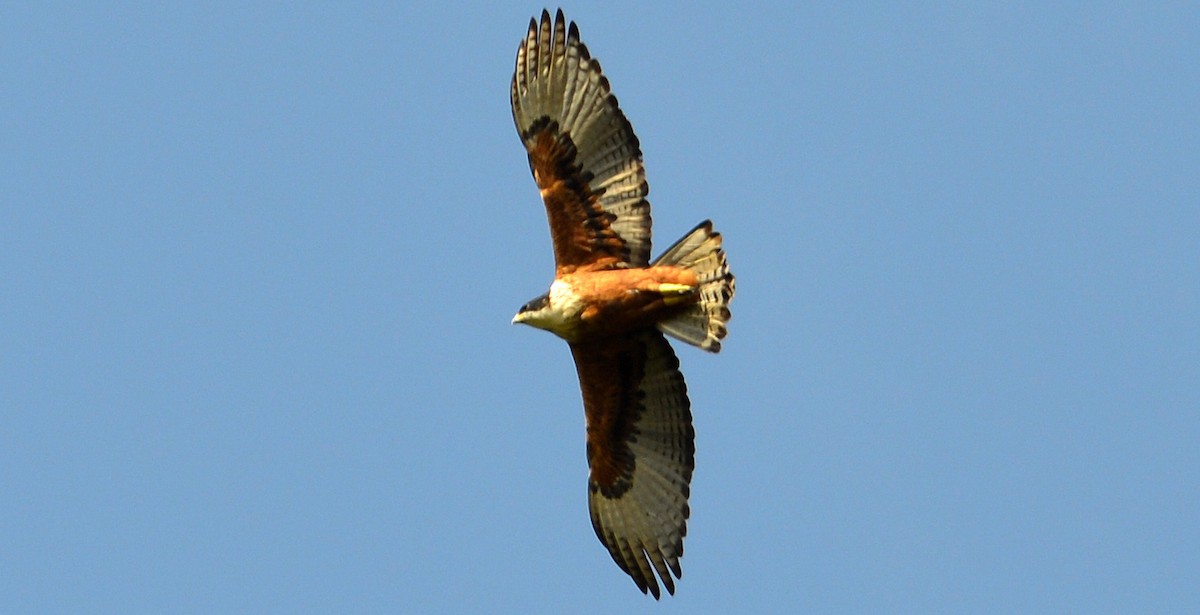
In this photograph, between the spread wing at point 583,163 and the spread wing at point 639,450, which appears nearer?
the spread wing at point 583,163

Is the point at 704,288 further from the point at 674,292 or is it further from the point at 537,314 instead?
the point at 537,314

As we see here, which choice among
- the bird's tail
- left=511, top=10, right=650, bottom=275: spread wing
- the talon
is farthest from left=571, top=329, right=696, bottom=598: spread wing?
left=511, top=10, right=650, bottom=275: spread wing

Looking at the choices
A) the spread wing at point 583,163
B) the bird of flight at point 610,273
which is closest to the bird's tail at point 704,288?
the bird of flight at point 610,273

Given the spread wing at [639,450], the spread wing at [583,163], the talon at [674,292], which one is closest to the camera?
the talon at [674,292]

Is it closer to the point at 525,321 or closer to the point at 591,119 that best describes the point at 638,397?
the point at 525,321

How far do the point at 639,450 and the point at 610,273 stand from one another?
1.78 metres

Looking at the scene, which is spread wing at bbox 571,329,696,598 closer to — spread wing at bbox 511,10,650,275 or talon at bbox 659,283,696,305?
talon at bbox 659,283,696,305

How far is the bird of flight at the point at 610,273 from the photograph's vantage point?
1330 cm

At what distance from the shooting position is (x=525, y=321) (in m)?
13.3

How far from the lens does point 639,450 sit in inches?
559

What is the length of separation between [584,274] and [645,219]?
2.38 ft

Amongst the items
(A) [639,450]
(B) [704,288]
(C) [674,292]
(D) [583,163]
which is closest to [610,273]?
(C) [674,292]

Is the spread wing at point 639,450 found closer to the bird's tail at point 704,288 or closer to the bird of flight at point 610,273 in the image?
the bird of flight at point 610,273

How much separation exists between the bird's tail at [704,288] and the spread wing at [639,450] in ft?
1.20
